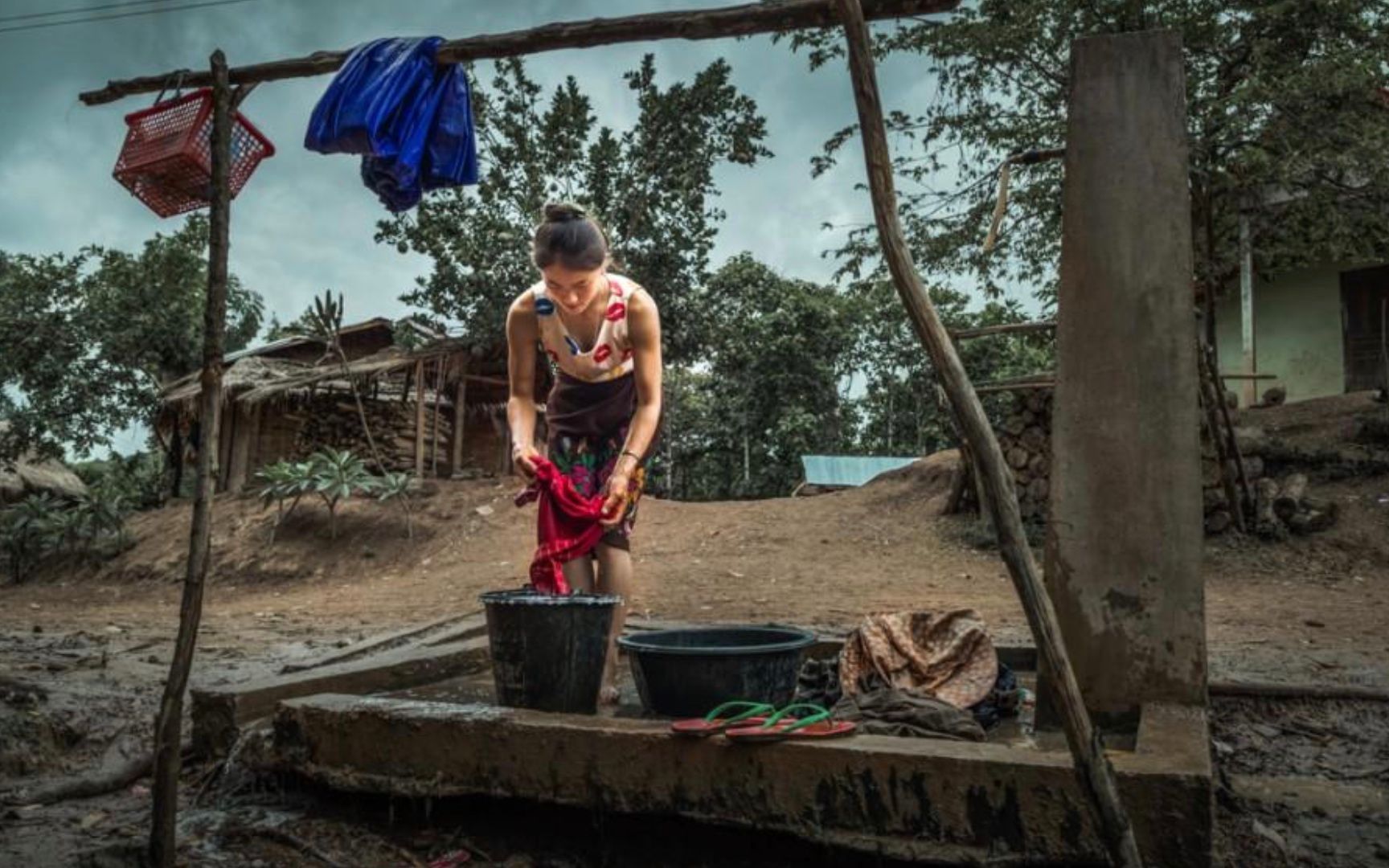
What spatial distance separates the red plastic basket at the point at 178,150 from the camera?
2.88 meters

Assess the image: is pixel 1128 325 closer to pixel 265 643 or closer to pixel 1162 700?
pixel 1162 700

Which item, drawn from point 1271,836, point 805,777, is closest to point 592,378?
point 805,777

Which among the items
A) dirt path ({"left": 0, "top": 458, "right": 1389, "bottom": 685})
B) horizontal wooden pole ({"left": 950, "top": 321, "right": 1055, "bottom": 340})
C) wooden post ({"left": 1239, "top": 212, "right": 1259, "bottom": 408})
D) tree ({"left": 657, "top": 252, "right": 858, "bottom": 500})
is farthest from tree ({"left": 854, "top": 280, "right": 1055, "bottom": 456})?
horizontal wooden pole ({"left": 950, "top": 321, "right": 1055, "bottom": 340})

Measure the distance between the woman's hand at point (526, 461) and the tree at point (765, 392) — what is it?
1468 cm

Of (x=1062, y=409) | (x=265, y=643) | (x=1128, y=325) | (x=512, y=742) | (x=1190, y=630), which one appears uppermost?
(x=1128, y=325)

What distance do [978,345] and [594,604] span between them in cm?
1659

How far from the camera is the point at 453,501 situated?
43.5ft

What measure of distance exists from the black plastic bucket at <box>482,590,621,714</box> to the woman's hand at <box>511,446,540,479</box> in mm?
508

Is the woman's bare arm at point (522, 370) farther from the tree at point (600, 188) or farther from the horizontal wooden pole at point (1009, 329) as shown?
the tree at point (600, 188)

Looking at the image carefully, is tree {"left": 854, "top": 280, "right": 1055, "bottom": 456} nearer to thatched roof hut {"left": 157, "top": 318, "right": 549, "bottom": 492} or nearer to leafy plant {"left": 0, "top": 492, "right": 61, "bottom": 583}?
thatched roof hut {"left": 157, "top": 318, "right": 549, "bottom": 492}

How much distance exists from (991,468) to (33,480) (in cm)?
2126

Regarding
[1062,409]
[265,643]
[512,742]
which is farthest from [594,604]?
[265,643]

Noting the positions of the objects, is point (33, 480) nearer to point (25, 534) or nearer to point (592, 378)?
point (25, 534)

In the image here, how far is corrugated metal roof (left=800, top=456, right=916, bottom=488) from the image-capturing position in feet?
53.8
